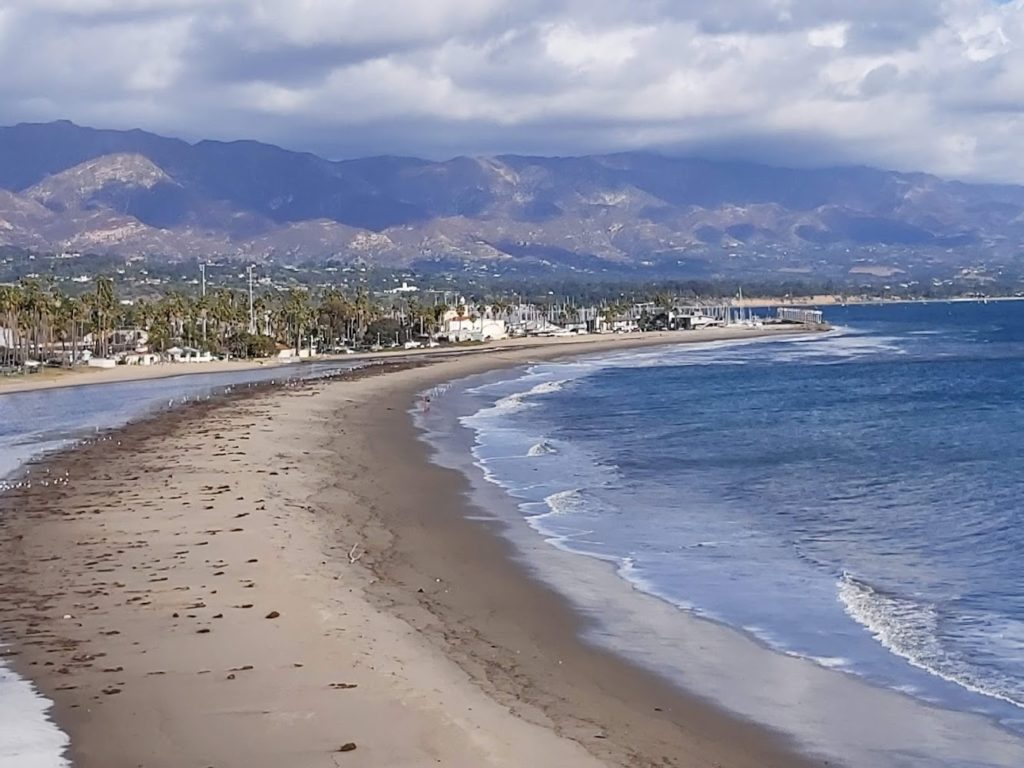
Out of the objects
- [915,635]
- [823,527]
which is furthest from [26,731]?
[823,527]

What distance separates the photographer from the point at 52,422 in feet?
159

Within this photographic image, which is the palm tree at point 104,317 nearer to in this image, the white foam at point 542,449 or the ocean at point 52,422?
the ocean at point 52,422

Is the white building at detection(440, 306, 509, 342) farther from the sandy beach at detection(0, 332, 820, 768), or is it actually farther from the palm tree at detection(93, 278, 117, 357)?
the sandy beach at detection(0, 332, 820, 768)

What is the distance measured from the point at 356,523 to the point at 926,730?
13.5m

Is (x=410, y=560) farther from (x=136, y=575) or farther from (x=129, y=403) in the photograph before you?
(x=129, y=403)

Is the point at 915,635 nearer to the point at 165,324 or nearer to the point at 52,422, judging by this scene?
the point at 52,422

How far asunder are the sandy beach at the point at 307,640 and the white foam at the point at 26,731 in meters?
0.17

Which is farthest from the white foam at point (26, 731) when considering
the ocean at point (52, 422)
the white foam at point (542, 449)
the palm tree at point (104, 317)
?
the palm tree at point (104, 317)

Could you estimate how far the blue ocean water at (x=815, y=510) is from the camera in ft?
51.1

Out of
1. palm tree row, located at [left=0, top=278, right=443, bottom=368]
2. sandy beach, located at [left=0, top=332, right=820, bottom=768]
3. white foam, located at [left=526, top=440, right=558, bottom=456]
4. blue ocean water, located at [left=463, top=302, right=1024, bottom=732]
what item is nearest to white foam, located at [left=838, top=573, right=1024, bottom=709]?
blue ocean water, located at [left=463, top=302, right=1024, bottom=732]

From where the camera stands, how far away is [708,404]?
55.6 m

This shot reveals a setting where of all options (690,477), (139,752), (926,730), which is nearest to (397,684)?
(139,752)

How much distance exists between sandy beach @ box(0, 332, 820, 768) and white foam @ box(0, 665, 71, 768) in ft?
0.55

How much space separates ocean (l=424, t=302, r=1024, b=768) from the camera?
13.7 m
